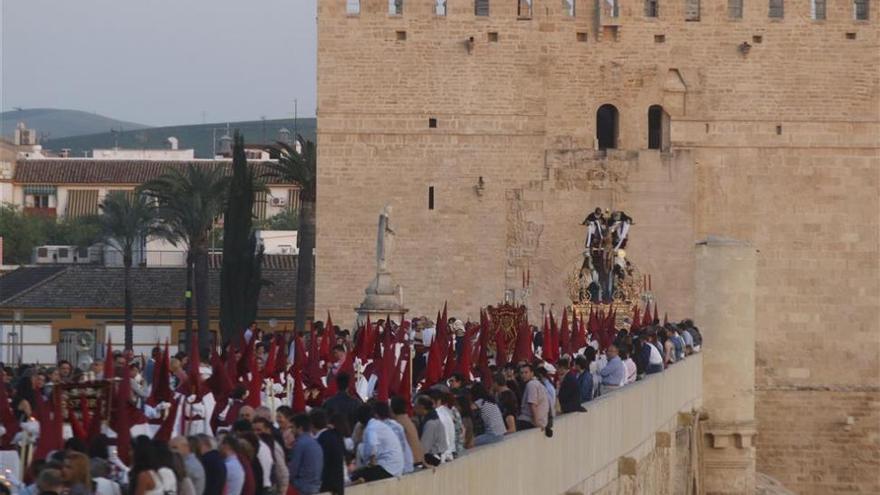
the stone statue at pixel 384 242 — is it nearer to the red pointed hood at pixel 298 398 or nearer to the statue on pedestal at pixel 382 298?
the statue on pedestal at pixel 382 298

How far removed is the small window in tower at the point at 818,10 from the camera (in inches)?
1519

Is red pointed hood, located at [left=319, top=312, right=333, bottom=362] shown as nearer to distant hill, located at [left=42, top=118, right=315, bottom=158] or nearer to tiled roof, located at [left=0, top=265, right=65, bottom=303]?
tiled roof, located at [left=0, top=265, right=65, bottom=303]

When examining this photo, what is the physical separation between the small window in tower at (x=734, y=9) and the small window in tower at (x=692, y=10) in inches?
19.9

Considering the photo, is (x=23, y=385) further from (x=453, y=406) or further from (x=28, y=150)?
(x=28, y=150)

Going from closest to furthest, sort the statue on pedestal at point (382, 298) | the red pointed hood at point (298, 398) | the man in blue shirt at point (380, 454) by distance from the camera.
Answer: the man in blue shirt at point (380, 454), the red pointed hood at point (298, 398), the statue on pedestal at point (382, 298)

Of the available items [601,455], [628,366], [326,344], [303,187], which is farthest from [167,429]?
[303,187]

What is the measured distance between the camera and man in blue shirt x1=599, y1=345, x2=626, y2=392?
878 inches

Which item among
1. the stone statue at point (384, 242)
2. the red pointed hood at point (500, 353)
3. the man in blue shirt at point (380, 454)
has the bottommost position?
the man in blue shirt at point (380, 454)

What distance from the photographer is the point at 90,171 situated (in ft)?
256

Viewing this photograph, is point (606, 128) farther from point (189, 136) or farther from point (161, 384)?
point (189, 136)

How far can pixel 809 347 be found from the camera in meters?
38.4

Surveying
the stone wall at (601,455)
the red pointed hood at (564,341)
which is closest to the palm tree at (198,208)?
the stone wall at (601,455)

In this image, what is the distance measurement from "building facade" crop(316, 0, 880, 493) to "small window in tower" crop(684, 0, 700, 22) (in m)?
0.06

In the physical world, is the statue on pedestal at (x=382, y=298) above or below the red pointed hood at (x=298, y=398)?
above
